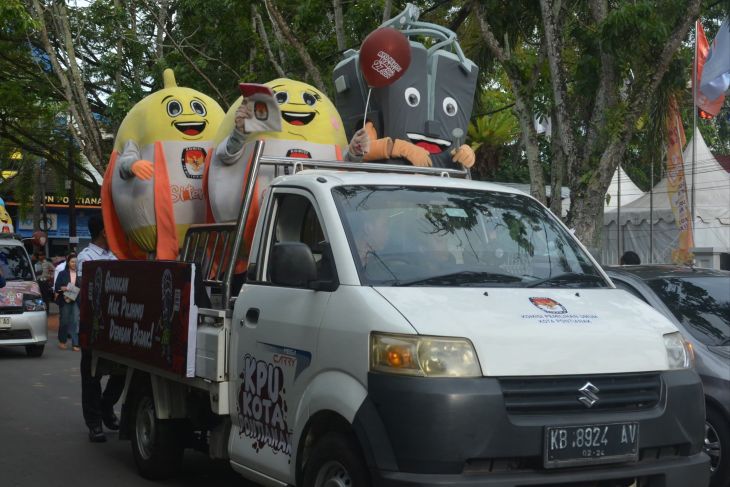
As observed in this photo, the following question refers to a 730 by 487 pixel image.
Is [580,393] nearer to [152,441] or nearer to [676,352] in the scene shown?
[676,352]

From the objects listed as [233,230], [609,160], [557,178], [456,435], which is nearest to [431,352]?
[456,435]

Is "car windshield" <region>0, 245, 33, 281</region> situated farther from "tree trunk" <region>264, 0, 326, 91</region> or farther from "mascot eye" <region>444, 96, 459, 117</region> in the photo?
"mascot eye" <region>444, 96, 459, 117</region>

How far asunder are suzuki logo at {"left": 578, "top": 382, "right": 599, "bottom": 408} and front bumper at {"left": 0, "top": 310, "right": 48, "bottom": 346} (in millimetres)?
13864

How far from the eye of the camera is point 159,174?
894 cm

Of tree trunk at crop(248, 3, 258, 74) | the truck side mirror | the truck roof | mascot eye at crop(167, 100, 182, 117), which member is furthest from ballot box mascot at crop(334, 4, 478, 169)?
tree trunk at crop(248, 3, 258, 74)

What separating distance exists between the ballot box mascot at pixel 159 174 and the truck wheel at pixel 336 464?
158 inches

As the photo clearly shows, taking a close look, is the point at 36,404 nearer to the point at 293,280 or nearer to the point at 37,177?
the point at 293,280

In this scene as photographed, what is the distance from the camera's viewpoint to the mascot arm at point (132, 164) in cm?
893

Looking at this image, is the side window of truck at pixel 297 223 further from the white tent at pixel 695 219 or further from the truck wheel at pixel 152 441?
the white tent at pixel 695 219

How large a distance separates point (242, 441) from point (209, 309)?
0.86 m

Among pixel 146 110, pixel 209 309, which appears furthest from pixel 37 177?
pixel 209 309

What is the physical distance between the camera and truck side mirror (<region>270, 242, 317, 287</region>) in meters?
5.21

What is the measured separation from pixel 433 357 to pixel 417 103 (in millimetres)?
6027

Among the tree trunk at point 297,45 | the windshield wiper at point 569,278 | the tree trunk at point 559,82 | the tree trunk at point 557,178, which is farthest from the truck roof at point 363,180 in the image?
the tree trunk at point 297,45
